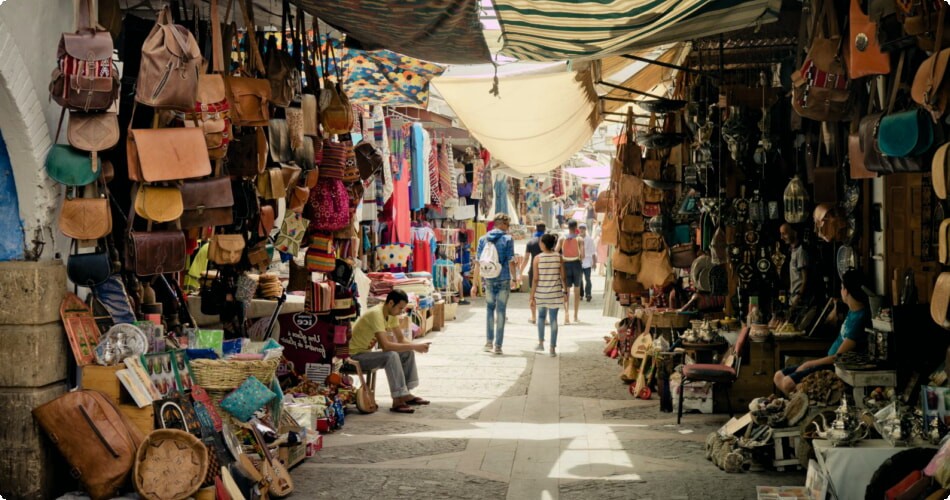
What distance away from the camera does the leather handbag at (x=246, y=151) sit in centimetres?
668

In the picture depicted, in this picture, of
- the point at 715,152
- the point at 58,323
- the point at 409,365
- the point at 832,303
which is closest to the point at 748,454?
the point at 832,303

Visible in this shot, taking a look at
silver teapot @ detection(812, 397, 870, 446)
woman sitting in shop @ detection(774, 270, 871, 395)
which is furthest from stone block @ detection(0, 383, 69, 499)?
woman sitting in shop @ detection(774, 270, 871, 395)

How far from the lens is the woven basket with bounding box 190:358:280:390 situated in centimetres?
609

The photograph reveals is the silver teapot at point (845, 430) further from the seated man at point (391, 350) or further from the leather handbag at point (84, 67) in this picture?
the seated man at point (391, 350)

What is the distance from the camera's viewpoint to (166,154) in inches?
209

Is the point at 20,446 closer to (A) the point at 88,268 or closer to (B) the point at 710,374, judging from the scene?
(A) the point at 88,268

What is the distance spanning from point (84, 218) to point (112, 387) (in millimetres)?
866

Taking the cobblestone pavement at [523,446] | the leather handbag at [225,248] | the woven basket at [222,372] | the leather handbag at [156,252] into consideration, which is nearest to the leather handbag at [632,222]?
the cobblestone pavement at [523,446]

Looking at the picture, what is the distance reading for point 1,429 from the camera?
5.14 meters

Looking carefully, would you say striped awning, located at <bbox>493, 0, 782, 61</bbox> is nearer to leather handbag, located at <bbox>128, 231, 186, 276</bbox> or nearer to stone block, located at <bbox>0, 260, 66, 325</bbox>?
leather handbag, located at <bbox>128, 231, 186, 276</bbox>

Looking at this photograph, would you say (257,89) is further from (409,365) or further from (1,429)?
(409,365)

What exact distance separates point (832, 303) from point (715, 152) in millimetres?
1663

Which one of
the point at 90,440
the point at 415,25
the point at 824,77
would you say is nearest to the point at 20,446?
the point at 90,440

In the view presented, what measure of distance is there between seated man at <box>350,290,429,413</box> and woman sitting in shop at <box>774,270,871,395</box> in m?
3.49
